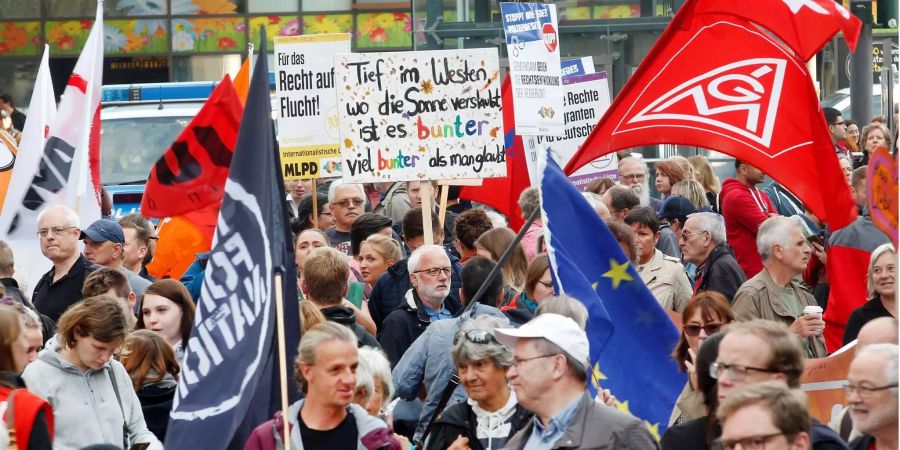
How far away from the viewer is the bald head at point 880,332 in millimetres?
6090

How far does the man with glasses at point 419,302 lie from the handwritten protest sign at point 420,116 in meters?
1.79

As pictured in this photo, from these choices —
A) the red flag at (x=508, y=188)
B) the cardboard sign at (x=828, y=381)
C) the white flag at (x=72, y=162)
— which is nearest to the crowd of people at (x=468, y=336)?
the cardboard sign at (x=828, y=381)

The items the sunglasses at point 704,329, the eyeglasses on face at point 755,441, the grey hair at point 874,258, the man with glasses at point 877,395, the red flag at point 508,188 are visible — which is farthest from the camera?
the red flag at point 508,188

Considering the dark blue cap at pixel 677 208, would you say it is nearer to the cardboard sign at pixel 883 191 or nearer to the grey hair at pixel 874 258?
the grey hair at pixel 874 258

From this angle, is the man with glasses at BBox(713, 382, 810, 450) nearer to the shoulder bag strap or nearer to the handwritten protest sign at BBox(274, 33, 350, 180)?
the shoulder bag strap

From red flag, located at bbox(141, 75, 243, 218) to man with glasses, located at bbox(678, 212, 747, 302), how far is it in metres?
3.36

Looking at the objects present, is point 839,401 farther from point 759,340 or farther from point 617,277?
point 759,340

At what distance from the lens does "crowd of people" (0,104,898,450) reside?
532 cm

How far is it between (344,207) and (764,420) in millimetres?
7459

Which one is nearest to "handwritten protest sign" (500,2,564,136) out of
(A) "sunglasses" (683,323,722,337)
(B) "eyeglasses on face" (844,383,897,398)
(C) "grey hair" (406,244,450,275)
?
(C) "grey hair" (406,244,450,275)

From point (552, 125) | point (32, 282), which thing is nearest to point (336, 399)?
point (32, 282)

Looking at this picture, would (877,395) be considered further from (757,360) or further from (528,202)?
(528,202)

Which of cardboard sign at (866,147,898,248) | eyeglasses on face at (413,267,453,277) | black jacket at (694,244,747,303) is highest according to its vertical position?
cardboard sign at (866,147,898,248)

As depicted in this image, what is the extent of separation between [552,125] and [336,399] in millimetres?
6739
